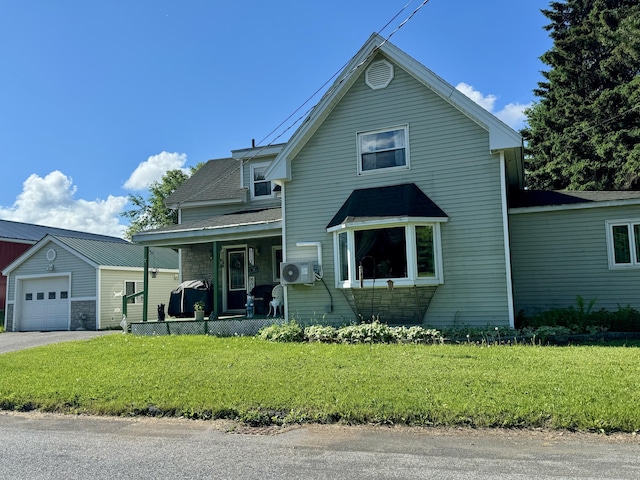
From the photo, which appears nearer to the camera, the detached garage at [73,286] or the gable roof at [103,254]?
the detached garage at [73,286]

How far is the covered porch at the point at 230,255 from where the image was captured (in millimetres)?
13734

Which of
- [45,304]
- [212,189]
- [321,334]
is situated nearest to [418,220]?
[321,334]

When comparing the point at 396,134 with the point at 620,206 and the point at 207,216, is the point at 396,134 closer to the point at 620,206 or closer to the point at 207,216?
the point at 620,206

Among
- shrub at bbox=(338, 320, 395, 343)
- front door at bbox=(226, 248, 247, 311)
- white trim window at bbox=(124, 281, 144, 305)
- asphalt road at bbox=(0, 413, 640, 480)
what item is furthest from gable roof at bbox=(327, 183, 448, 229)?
white trim window at bbox=(124, 281, 144, 305)

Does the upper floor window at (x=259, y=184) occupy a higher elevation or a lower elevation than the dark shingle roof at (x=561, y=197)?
higher

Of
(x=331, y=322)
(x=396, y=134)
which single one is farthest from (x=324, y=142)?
(x=331, y=322)

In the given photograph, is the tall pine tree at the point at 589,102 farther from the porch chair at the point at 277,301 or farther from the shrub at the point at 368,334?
the porch chair at the point at 277,301

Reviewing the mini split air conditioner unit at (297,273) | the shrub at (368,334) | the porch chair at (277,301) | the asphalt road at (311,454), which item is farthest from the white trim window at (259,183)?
the asphalt road at (311,454)

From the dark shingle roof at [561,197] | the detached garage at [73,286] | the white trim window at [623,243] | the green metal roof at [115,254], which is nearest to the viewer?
the white trim window at [623,243]

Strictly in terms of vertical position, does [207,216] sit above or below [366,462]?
above

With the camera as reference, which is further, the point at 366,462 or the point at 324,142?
the point at 324,142

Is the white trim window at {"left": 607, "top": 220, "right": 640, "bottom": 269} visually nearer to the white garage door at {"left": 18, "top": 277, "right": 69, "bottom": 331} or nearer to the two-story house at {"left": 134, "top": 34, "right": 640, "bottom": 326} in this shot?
the two-story house at {"left": 134, "top": 34, "right": 640, "bottom": 326}

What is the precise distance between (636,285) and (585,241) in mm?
1502

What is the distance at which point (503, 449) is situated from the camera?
4.60 meters
